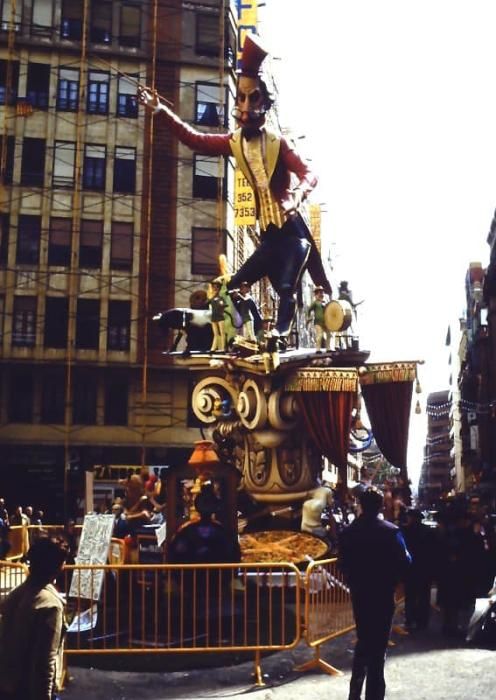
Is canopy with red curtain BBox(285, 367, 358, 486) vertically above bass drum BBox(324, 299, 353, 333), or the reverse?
bass drum BBox(324, 299, 353, 333)

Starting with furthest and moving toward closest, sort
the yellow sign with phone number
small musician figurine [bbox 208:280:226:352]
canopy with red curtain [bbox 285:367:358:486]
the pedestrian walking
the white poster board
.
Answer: the yellow sign with phone number
small musician figurine [bbox 208:280:226:352]
canopy with red curtain [bbox 285:367:358:486]
the pedestrian walking
the white poster board

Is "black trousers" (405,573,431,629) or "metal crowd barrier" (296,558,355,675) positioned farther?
"black trousers" (405,573,431,629)

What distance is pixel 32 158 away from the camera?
1379 inches

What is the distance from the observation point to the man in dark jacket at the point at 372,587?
6.09 meters

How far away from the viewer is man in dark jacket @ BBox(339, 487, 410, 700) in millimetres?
6090

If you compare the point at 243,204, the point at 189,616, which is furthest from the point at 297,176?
the point at 243,204

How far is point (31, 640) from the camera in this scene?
435cm

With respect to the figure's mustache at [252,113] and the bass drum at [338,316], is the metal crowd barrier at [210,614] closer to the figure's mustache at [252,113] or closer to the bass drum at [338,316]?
the bass drum at [338,316]

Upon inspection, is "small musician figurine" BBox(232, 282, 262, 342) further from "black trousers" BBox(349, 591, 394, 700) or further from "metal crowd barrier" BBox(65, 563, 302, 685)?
"black trousers" BBox(349, 591, 394, 700)

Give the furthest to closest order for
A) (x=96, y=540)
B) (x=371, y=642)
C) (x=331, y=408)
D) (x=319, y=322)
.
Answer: (x=319, y=322)
(x=331, y=408)
(x=96, y=540)
(x=371, y=642)

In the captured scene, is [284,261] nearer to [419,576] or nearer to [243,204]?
[419,576]

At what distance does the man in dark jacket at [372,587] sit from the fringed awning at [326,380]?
6.25m

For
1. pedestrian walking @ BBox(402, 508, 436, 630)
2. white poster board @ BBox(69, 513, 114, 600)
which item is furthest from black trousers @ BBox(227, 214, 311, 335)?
white poster board @ BBox(69, 513, 114, 600)

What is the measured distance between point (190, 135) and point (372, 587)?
10.7 metres
